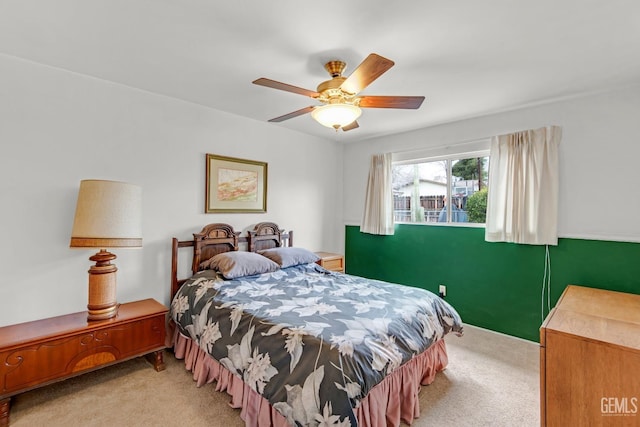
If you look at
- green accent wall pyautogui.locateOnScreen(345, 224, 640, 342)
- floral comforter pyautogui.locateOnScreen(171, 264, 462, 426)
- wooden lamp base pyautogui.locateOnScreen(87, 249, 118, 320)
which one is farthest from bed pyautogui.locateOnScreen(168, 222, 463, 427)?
green accent wall pyautogui.locateOnScreen(345, 224, 640, 342)

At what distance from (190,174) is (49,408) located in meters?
2.18

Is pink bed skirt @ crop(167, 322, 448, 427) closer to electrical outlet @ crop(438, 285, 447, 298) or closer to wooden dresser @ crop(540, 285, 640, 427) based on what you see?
wooden dresser @ crop(540, 285, 640, 427)

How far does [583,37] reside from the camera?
1912 mm

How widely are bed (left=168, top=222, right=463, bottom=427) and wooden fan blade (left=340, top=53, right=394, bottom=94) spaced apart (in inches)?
62.4

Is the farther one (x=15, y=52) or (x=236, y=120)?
(x=236, y=120)

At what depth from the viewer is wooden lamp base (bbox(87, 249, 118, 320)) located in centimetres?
227

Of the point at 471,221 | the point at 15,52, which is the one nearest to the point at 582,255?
the point at 471,221

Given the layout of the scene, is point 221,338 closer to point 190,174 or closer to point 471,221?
point 190,174

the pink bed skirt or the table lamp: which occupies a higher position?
the table lamp

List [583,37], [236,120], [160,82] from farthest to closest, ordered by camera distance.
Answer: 1. [236,120]
2. [160,82]
3. [583,37]

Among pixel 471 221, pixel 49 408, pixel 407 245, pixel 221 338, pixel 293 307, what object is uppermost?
pixel 471 221

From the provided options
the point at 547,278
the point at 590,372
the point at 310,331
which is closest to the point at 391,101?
the point at 310,331

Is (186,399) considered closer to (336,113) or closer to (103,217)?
(103,217)

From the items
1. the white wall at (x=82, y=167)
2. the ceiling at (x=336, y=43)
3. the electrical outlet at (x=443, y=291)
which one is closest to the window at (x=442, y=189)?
the electrical outlet at (x=443, y=291)
